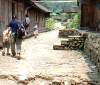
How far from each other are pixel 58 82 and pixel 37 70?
1596 millimetres

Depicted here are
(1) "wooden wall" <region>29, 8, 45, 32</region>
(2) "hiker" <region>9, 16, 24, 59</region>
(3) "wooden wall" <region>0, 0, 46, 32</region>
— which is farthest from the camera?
(1) "wooden wall" <region>29, 8, 45, 32</region>

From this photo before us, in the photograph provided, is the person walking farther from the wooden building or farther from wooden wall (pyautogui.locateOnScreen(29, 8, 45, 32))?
wooden wall (pyautogui.locateOnScreen(29, 8, 45, 32))

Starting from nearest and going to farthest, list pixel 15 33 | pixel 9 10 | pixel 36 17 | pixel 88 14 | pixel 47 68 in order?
pixel 47 68 → pixel 15 33 → pixel 9 10 → pixel 88 14 → pixel 36 17

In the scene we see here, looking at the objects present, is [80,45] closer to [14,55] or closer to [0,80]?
[14,55]

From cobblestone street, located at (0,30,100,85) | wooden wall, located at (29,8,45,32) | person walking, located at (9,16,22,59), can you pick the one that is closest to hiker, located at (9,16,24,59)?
person walking, located at (9,16,22,59)

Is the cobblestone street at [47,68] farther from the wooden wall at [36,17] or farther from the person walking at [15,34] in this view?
the wooden wall at [36,17]

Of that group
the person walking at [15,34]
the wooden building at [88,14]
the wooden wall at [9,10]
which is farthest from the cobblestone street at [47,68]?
the wooden building at [88,14]

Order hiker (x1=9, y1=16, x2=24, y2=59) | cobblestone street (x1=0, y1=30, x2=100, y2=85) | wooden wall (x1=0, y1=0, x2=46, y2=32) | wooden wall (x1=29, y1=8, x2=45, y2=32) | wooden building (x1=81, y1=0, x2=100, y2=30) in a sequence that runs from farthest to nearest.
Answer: wooden wall (x1=29, y1=8, x2=45, y2=32) → wooden building (x1=81, y1=0, x2=100, y2=30) → wooden wall (x1=0, y1=0, x2=46, y2=32) → hiker (x1=9, y1=16, x2=24, y2=59) → cobblestone street (x1=0, y1=30, x2=100, y2=85)

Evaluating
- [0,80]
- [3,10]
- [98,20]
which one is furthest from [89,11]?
[0,80]

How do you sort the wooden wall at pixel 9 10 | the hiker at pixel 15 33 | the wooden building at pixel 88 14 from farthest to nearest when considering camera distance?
the wooden building at pixel 88 14, the wooden wall at pixel 9 10, the hiker at pixel 15 33

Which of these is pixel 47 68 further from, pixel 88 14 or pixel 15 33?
pixel 88 14

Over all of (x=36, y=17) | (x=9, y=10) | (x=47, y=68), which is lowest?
(x=47, y=68)

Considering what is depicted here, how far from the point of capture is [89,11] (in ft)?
78.1

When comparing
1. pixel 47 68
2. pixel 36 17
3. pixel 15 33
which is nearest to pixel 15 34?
pixel 15 33
